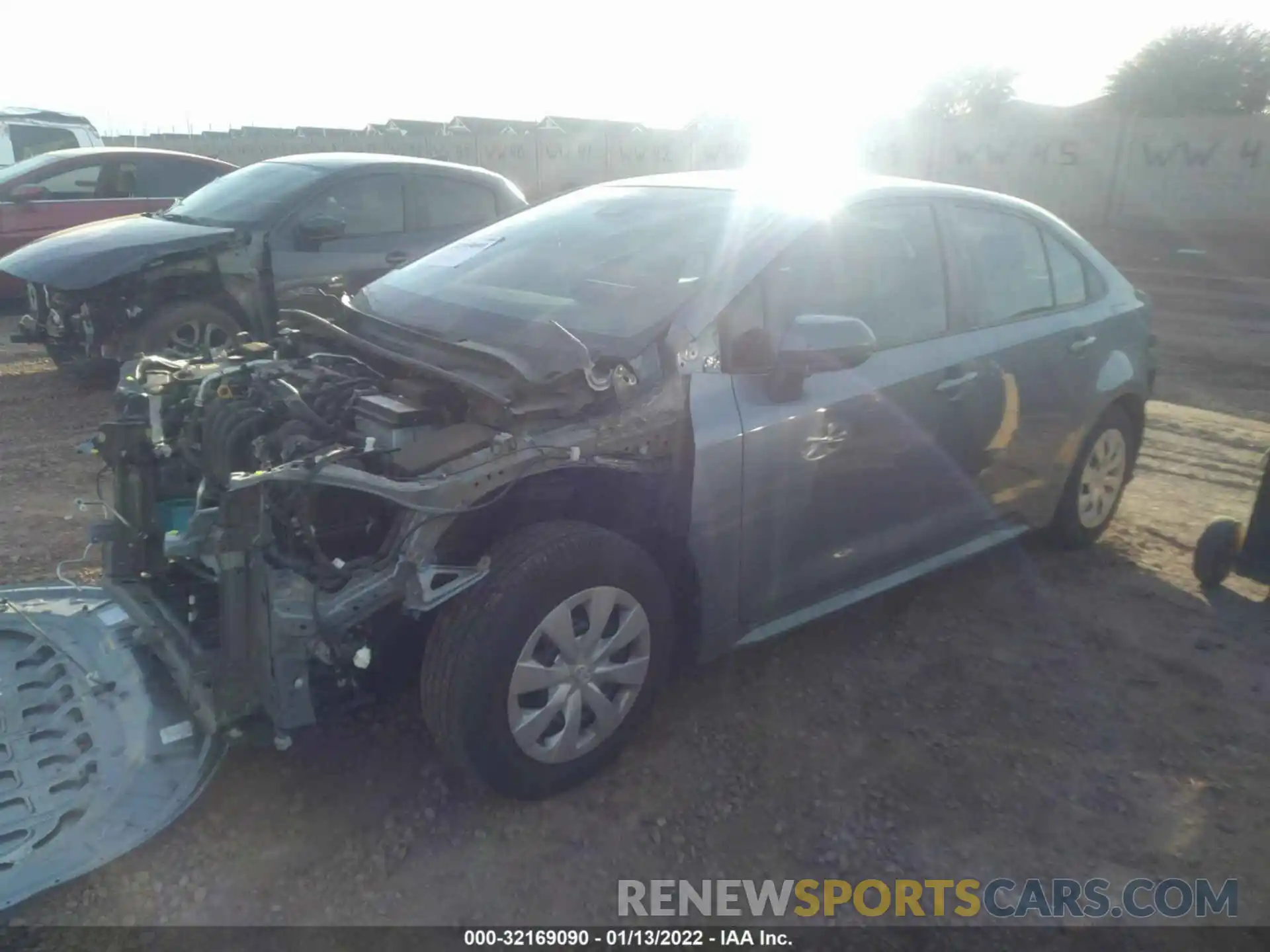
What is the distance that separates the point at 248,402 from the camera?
314cm

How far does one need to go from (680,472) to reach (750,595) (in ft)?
1.81

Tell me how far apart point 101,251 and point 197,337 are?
0.79 m

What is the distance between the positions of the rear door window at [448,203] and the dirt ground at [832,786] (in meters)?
3.94

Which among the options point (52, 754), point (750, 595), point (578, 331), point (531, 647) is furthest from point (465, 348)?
point (52, 754)

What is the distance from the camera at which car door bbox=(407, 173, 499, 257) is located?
25.3 feet

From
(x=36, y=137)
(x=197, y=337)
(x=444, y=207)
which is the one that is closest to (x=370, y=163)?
(x=444, y=207)

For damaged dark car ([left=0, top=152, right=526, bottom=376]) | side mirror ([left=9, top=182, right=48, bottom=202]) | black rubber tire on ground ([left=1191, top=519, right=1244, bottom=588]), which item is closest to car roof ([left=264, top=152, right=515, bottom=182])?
damaged dark car ([left=0, top=152, right=526, bottom=376])

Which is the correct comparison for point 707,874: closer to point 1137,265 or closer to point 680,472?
point 680,472

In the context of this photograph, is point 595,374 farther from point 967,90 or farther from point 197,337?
point 967,90

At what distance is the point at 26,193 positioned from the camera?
9422 millimetres

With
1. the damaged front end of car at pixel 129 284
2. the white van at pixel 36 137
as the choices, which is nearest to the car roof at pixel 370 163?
the damaged front end of car at pixel 129 284

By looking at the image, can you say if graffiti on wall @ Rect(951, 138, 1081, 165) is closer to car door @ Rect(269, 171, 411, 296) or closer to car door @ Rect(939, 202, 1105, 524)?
car door @ Rect(269, 171, 411, 296)

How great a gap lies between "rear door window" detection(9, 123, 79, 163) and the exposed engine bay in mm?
13080

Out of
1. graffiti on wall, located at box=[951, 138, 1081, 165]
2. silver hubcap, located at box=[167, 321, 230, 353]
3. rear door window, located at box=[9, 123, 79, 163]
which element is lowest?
silver hubcap, located at box=[167, 321, 230, 353]
